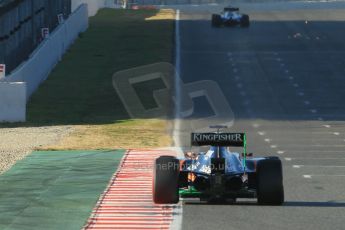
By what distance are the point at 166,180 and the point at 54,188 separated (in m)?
4.70

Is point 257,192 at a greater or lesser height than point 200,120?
greater

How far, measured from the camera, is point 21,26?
185 feet

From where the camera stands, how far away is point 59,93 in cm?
5512

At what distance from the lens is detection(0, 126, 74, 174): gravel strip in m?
35.4

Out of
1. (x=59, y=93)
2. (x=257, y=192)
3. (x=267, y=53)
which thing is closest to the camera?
(x=257, y=192)

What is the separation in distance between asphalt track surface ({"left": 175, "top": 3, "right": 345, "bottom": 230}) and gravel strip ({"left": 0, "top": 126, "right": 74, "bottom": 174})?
6.51 meters

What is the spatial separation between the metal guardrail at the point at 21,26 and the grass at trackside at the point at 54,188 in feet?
47.1

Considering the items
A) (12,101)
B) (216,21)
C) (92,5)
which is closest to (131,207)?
(12,101)

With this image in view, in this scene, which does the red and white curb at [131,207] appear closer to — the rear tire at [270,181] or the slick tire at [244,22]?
the rear tire at [270,181]

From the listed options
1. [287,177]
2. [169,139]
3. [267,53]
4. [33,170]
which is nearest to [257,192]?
[287,177]

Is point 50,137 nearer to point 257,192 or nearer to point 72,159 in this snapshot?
point 72,159

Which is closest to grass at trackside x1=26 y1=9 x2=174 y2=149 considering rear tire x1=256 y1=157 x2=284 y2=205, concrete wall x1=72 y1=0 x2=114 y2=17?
concrete wall x1=72 y1=0 x2=114 y2=17

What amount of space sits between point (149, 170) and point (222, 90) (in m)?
24.9

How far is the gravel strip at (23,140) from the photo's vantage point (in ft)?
116
